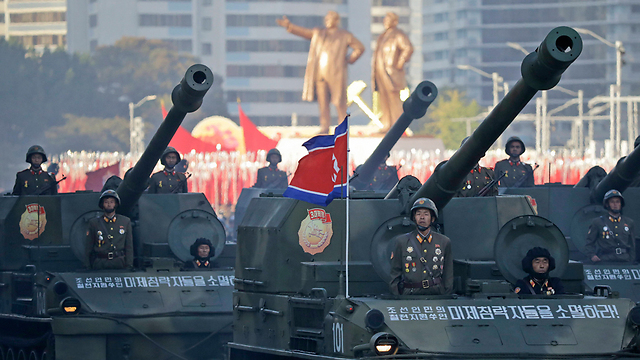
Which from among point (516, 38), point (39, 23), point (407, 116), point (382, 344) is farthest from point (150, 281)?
point (516, 38)

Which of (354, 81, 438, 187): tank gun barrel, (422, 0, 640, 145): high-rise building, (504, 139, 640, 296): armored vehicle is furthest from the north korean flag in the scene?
(422, 0, 640, 145): high-rise building

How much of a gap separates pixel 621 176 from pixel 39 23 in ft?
365

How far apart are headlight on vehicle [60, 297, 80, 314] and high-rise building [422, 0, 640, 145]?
4719 inches

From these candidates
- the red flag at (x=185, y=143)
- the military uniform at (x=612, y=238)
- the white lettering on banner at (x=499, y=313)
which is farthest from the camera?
the red flag at (x=185, y=143)

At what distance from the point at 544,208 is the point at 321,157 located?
7.69m

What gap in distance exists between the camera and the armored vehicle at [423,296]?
11164mm

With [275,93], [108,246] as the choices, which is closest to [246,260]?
[108,246]

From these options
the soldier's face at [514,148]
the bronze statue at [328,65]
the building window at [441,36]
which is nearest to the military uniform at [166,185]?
the soldier's face at [514,148]

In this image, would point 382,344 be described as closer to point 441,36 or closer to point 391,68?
point 391,68

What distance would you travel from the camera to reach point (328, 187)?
41.2ft

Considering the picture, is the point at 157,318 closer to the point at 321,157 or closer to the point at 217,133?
the point at 321,157

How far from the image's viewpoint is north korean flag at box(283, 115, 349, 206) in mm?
12484

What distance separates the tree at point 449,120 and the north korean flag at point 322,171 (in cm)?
9115

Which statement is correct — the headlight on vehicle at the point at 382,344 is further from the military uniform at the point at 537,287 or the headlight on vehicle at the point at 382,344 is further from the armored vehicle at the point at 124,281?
the armored vehicle at the point at 124,281
